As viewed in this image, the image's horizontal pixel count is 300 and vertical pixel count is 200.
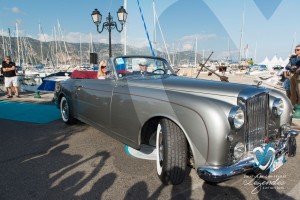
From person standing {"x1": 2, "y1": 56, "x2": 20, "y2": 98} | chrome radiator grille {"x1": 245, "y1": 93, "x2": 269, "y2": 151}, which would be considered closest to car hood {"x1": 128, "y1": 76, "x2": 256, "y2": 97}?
chrome radiator grille {"x1": 245, "y1": 93, "x2": 269, "y2": 151}

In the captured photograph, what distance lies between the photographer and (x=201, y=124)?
7.42 ft

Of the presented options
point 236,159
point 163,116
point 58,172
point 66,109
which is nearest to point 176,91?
point 163,116

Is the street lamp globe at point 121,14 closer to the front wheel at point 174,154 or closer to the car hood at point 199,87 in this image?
the car hood at point 199,87

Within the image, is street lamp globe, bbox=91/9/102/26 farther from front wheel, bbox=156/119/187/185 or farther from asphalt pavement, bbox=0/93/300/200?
front wheel, bbox=156/119/187/185

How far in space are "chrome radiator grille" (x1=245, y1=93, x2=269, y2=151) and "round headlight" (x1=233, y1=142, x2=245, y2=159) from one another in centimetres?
13

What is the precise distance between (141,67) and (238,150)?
7.79 feet

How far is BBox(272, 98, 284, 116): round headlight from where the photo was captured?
9.71ft

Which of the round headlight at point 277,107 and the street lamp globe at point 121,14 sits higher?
the street lamp globe at point 121,14

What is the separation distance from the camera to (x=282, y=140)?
2.79m

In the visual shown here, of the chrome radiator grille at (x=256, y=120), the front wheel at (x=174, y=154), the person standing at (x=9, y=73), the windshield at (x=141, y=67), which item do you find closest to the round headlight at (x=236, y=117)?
the chrome radiator grille at (x=256, y=120)

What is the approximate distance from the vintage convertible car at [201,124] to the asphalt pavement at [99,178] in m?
0.24

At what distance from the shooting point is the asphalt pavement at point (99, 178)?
250cm

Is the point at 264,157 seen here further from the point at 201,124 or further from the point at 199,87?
the point at 199,87

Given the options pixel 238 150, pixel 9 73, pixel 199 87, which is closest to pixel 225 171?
pixel 238 150
